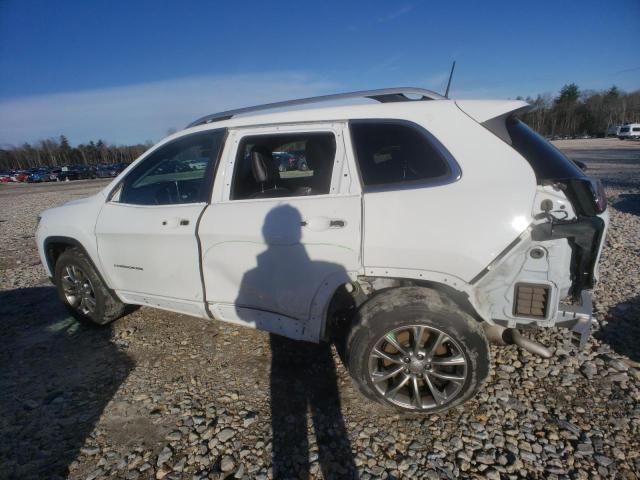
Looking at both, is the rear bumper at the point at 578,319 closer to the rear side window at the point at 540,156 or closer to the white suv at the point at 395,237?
the white suv at the point at 395,237

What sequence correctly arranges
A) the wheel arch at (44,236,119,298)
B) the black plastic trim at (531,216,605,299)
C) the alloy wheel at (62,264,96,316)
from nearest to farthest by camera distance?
the black plastic trim at (531,216,605,299), the wheel arch at (44,236,119,298), the alloy wheel at (62,264,96,316)

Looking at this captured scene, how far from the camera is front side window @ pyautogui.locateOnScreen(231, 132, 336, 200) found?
8.53 feet

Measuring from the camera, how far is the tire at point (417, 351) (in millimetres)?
2186

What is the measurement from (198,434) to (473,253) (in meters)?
2.15

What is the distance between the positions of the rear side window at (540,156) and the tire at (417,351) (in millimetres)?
1010

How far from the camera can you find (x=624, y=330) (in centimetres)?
324

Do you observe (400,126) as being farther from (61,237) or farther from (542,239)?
(61,237)

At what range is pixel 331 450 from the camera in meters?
2.14

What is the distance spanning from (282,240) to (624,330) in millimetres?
3377

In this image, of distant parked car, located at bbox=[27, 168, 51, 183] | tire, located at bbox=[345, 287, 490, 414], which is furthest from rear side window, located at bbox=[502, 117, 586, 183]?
distant parked car, located at bbox=[27, 168, 51, 183]

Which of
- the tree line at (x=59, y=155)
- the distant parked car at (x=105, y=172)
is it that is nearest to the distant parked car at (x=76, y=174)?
the distant parked car at (x=105, y=172)

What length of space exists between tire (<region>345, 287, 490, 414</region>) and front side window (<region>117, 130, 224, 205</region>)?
1707 mm

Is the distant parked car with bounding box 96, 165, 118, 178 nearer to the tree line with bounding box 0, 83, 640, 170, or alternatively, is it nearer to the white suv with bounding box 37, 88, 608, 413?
the tree line with bounding box 0, 83, 640, 170

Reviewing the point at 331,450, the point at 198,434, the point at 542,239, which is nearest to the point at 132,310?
the point at 198,434
